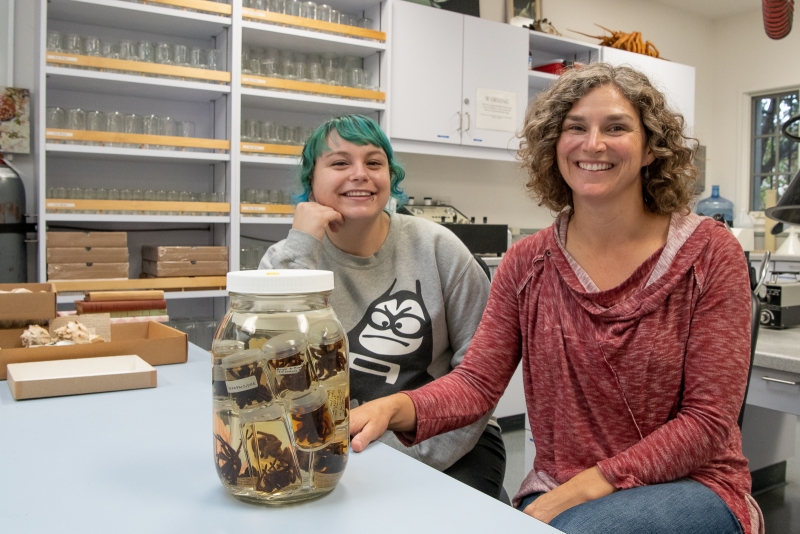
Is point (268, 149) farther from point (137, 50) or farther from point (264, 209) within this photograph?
point (137, 50)

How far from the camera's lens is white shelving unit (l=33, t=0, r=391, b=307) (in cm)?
289

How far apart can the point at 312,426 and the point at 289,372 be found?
0.06 m

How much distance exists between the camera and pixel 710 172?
6246 millimetres

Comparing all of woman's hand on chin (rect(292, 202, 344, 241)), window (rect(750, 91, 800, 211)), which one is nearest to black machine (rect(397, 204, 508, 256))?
woman's hand on chin (rect(292, 202, 344, 241))

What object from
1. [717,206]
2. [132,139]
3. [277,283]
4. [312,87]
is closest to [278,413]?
[277,283]

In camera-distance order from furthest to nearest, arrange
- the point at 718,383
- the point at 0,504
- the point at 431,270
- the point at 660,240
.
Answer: the point at 431,270
the point at 660,240
the point at 718,383
the point at 0,504

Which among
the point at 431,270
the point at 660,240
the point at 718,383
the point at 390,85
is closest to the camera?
the point at 718,383

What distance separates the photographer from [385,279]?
1.46m

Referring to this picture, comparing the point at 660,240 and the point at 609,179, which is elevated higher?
the point at 609,179

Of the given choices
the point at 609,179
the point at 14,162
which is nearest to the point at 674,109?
the point at 609,179

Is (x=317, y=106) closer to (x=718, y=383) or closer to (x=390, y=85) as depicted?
(x=390, y=85)

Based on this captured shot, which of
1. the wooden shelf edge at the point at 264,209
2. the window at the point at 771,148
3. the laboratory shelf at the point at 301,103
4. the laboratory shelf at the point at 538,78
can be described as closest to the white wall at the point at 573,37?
the window at the point at 771,148

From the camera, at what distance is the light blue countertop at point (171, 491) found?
0.63 metres

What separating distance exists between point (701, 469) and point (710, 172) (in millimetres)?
5838
